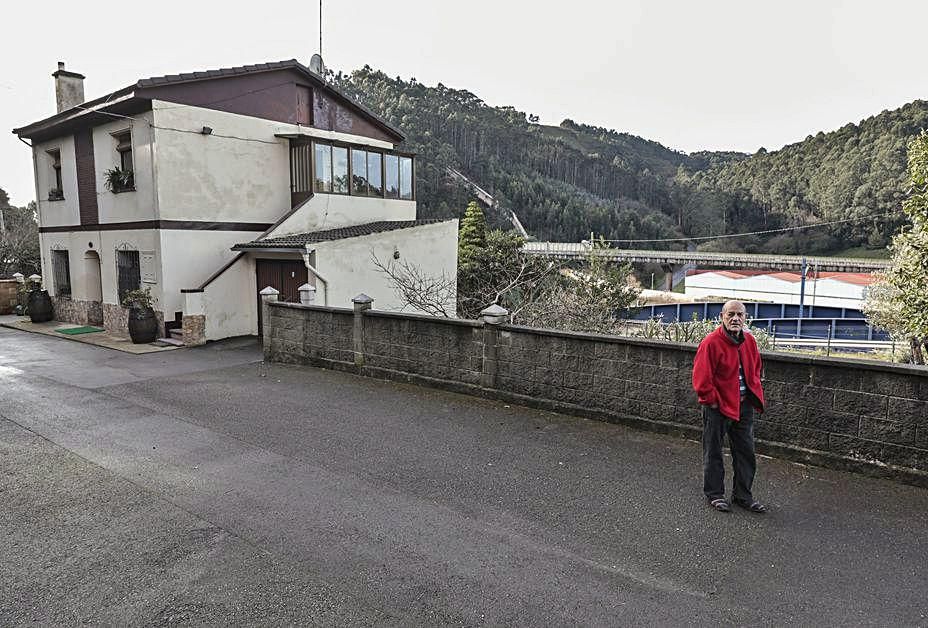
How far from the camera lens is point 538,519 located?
4438 mm

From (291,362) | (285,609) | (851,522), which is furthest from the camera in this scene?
(291,362)

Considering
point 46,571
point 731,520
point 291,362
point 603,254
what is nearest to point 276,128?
point 291,362

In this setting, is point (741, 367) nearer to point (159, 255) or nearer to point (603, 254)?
point (159, 255)

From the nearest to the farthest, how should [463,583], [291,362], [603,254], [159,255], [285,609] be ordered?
[285,609] < [463,583] < [291,362] < [159,255] < [603,254]

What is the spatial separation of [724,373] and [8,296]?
23.3 meters

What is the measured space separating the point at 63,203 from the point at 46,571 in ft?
55.4

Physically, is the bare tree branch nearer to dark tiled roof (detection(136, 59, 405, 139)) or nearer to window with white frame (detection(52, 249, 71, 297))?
dark tiled roof (detection(136, 59, 405, 139))

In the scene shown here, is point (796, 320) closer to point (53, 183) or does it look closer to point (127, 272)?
point (127, 272)

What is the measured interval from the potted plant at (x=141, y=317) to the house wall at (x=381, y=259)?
418 cm

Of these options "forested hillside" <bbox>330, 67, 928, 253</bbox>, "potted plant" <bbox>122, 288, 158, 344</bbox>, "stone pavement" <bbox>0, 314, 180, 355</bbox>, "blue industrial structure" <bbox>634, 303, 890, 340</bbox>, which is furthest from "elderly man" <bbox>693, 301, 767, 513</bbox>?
"forested hillside" <bbox>330, 67, 928, 253</bbox>

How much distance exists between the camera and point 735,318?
14.7 feet

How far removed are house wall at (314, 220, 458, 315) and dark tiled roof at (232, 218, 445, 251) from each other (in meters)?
0.24

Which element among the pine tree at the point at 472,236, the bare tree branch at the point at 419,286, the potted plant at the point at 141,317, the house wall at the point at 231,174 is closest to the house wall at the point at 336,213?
the house wall at the point at 231,174

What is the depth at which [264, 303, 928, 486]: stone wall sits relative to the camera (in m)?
Result: 5.07
